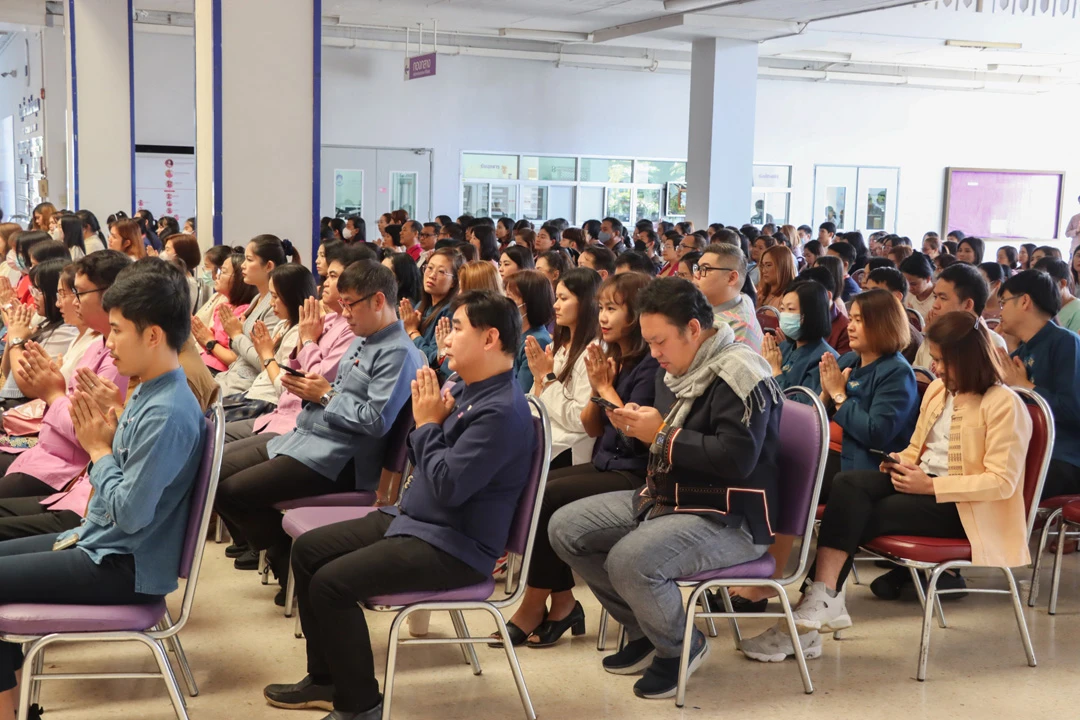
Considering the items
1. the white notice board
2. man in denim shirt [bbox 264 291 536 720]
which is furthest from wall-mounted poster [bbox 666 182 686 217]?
man in denim shirt [bbox 264 291 536 720]

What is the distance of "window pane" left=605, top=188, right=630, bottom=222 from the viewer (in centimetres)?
1783

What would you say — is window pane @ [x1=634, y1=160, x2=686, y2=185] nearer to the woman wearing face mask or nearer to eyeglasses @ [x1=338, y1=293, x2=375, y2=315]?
the woman wearing face mask

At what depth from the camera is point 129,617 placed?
2.47 m

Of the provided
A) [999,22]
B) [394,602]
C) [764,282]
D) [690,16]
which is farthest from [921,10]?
[394,602]

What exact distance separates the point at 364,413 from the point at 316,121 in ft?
12.2

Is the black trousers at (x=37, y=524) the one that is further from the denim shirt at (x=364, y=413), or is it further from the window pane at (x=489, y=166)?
the window pane at (x=489, y=166)

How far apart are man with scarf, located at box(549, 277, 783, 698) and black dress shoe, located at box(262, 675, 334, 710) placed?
83cm

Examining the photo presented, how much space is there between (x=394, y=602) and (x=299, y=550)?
0.35 metres

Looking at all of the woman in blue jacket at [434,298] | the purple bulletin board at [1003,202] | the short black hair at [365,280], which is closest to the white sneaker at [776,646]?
the short black hair at [365,280]

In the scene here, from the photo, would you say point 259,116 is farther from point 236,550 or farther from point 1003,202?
→ point 1003,202

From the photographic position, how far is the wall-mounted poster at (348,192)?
642 inches

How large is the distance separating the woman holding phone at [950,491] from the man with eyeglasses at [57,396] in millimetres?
2154

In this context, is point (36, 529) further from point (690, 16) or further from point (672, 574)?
point (690, 16)

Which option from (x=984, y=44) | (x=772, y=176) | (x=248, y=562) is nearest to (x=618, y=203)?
(x=772, y=176)
